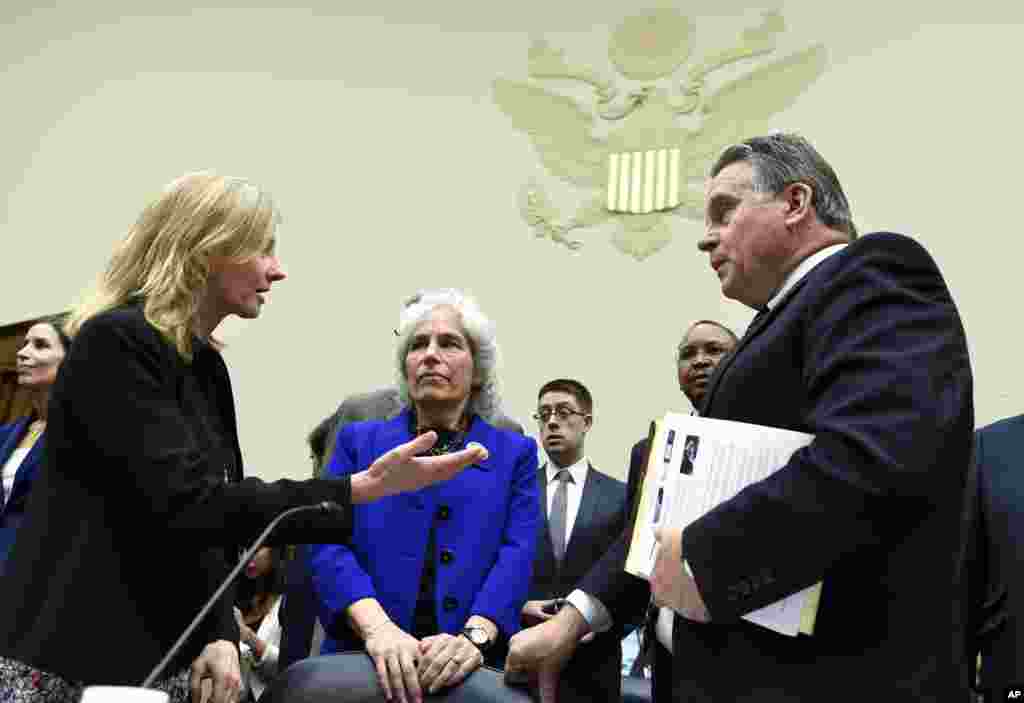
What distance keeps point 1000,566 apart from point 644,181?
5933 mm

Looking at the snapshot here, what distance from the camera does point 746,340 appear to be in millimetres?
2158

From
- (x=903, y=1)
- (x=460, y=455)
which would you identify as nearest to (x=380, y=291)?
(x=903, y=1)

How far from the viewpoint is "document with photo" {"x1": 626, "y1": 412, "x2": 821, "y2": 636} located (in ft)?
6.17

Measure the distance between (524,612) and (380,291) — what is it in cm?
592

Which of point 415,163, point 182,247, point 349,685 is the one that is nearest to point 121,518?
point 182,247

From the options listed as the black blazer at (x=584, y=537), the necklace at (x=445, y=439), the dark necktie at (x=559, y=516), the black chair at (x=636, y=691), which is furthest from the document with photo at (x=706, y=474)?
the dark necktie at (x=559, y=516)

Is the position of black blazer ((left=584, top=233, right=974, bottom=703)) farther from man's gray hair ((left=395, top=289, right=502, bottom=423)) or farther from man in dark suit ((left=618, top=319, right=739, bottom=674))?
man in dark suit ((left=618, top=319, right=739, bottom=674))

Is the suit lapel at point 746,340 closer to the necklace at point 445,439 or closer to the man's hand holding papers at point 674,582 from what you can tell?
the man's hand holding papers at point 674,582

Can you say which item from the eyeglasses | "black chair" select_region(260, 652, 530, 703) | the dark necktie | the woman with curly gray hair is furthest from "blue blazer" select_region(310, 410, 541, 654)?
the eyeglasses

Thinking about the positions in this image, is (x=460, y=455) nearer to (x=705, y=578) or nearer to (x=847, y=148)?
(x=705, y=578)

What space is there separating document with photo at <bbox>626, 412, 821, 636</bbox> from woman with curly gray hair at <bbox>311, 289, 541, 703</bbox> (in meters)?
0.69

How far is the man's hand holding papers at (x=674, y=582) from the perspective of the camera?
6.19 feet

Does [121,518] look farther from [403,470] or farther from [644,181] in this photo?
[644,181]

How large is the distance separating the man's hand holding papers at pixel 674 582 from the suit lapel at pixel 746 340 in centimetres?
33
